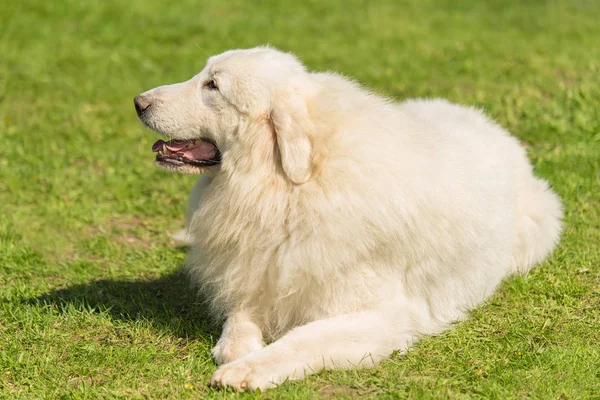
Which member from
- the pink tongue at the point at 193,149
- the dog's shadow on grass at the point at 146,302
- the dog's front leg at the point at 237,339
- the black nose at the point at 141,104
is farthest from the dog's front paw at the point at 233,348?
the black nose at the point at 141,104

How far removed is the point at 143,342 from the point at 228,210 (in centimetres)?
101

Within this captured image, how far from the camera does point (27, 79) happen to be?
9.98 m

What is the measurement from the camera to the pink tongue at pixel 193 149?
187 inches

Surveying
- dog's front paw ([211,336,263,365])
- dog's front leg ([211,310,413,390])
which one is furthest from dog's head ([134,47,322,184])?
dog's front paw ([211,336,263,365])

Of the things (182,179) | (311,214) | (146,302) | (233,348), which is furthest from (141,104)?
(182,179)

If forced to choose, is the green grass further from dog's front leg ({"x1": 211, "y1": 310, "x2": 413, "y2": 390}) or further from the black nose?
the black nose

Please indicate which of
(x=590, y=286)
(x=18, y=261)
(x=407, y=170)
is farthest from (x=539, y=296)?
(x=18, y=261)

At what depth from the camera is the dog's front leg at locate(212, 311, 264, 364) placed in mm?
4414

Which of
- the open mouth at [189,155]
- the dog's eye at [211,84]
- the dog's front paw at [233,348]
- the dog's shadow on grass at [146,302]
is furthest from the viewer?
the dog's shadow on grass at [146,302]

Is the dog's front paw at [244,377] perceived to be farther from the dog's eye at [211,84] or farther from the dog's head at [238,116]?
the dog's eye at [211,84]

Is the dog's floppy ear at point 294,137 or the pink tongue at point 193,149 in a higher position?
the dog's floppy ear at point 294,137

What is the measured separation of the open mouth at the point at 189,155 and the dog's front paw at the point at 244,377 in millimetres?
1278

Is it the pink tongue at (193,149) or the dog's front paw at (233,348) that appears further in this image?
the pink tongue at (193,149)

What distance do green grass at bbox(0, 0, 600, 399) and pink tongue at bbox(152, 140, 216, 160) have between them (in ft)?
3.63
